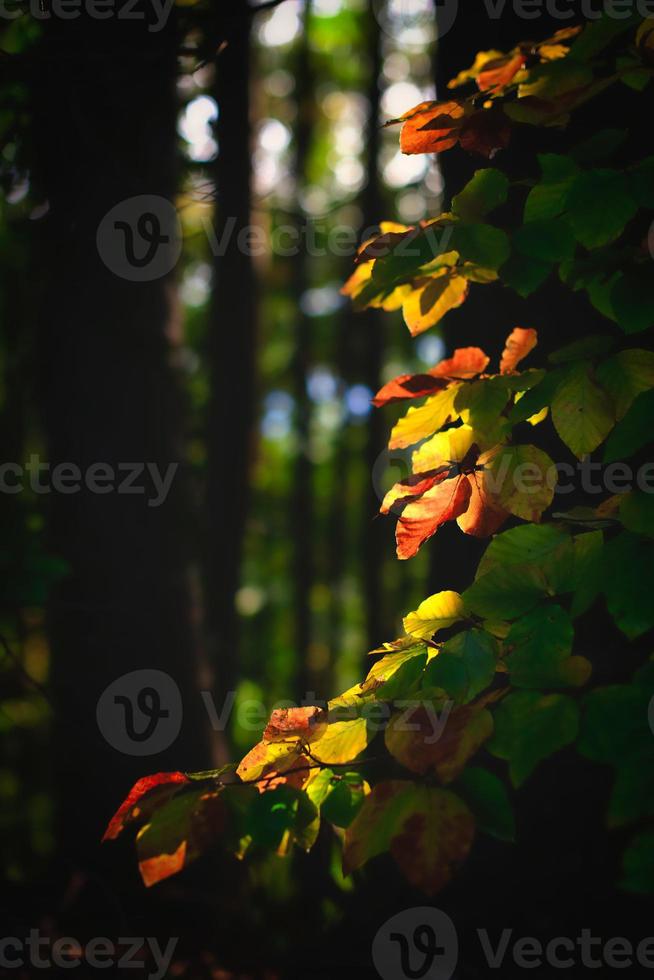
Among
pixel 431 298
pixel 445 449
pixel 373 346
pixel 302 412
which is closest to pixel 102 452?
pixel 431 298

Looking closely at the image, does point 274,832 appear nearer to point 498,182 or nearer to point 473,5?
point 498,182

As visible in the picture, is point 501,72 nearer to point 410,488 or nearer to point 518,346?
point 518,346

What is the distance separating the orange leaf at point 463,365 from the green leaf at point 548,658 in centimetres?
→ 53

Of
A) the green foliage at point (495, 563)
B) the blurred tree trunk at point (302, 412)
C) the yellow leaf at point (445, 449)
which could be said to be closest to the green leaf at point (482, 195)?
the green foliage at point (495, 563)

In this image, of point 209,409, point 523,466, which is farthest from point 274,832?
point 209,409

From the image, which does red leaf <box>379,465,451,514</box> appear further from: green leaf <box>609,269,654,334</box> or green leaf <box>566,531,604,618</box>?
green leaf <box>609,269,654,334</box>

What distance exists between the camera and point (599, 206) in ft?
3.44

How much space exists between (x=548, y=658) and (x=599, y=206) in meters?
0.72

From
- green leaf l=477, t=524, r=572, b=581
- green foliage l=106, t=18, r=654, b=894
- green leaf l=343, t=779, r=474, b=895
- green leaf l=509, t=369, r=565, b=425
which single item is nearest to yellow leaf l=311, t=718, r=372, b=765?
Result: green foliage l=106, t=18, r=654, b=894

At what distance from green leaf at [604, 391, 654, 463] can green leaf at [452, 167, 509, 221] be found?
439 millimetres

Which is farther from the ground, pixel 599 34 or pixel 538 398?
pixel 599 34

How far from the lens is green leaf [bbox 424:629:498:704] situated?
0.98 meters

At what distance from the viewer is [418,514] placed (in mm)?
1119

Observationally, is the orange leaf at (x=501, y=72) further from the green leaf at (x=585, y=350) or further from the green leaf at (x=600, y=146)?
the green leaf at (x=585, y=350)
